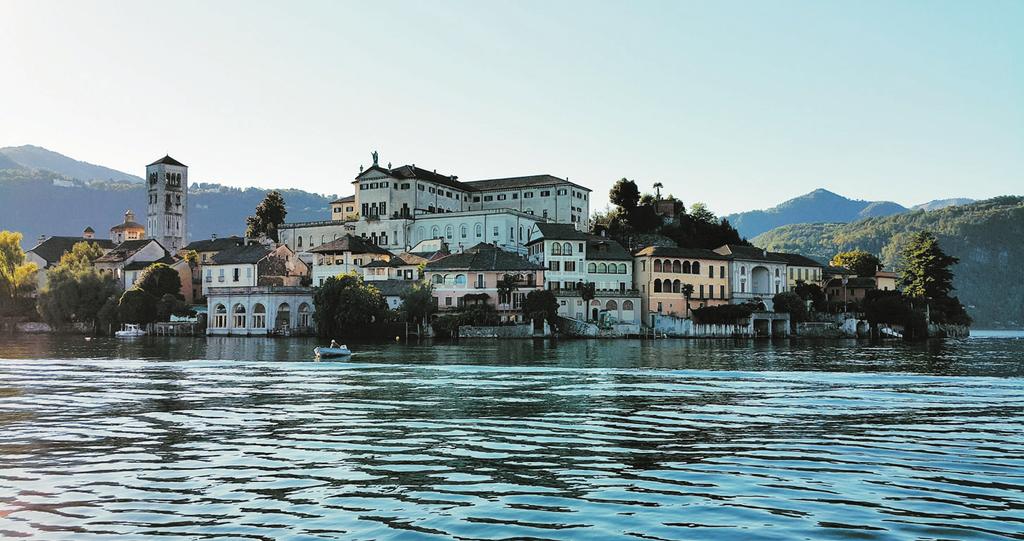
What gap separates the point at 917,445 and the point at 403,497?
11.8 meters

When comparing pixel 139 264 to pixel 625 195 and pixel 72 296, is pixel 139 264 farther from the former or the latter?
pixel 625 195

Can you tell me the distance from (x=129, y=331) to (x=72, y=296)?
1204 centimetres

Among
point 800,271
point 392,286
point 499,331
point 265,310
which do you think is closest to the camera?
point 499,331

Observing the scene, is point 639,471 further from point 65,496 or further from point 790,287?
point 790,287

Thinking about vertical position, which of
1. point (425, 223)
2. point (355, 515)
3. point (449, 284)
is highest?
point (425, 223)

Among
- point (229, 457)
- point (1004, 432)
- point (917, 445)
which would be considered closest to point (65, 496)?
point (229, 457)

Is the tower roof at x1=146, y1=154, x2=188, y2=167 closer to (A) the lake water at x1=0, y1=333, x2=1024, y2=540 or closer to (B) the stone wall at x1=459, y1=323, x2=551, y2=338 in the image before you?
(B) the stone wall at x1=459, y1=323, x2=551, y2=338

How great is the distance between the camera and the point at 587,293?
92.2m

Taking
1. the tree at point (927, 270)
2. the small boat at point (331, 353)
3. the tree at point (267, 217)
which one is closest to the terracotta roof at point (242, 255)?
the tree at point (267, 217)

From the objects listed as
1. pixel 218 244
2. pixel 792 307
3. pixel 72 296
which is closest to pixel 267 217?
pixel 218 244

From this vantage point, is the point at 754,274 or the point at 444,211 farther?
the point at 444,211

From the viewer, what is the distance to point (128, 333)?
9475cm

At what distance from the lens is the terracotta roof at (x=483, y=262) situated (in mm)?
91438

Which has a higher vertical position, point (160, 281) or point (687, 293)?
point (160, 281)
